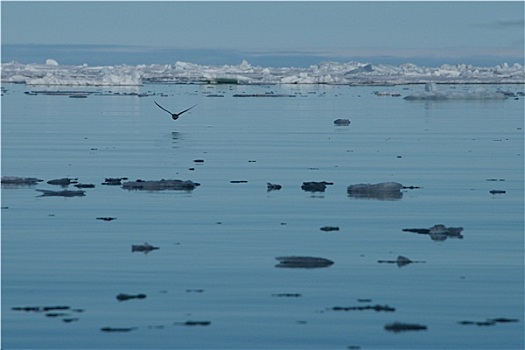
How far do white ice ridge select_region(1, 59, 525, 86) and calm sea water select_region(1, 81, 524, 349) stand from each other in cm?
3152

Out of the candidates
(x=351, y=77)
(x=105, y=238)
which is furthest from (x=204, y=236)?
(x=351, y=77)

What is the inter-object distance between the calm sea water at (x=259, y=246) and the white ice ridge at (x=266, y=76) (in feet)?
103

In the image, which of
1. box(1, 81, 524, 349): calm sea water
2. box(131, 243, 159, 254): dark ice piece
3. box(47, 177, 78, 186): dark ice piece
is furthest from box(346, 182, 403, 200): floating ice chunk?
box(131, 243, 159, 254): dark ice piece

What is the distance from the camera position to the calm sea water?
524 cm

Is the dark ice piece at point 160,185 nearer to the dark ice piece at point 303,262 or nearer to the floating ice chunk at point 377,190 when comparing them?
the floating ice chunk at point 377,190

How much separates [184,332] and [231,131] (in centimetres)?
1240

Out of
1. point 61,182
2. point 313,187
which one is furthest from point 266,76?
point 313,187

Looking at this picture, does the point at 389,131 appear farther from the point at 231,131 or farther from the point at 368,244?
the point at 368,244

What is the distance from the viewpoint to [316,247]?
7180 millimetres

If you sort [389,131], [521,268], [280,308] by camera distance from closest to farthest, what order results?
1. [280,308]
2. [521,268]
3. [389,131]

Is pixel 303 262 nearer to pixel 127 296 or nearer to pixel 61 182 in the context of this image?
pixel 127 296

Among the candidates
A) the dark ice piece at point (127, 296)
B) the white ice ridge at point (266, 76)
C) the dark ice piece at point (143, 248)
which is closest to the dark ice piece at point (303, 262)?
the dark ice piece at point (143, 248)

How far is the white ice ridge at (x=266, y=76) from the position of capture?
45781mm

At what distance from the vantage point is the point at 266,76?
57.7 meters
